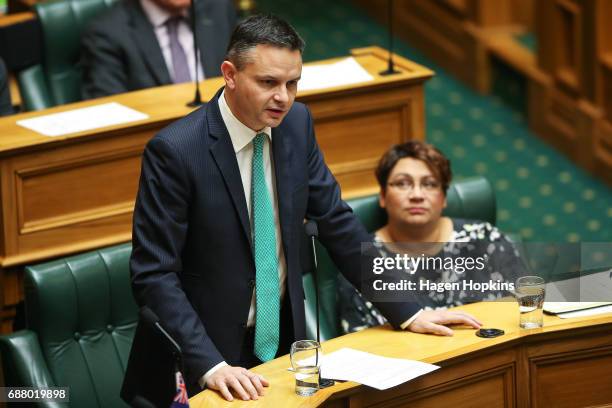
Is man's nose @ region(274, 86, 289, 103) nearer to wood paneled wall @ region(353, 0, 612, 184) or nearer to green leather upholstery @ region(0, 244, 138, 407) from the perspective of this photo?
green leather upholstery @ region(0, 244, 138, 407)

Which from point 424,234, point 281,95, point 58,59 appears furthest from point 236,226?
point 58,59

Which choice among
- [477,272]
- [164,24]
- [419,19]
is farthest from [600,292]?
[419,19]

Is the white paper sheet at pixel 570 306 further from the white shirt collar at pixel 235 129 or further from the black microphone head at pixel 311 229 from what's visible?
the white shirt collar at pixel 235 129

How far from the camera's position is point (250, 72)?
285 cm

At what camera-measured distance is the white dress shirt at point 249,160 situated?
120 inches

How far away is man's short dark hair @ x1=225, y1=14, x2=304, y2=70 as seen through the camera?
2836 millimetres

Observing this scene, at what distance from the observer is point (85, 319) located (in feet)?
12.2

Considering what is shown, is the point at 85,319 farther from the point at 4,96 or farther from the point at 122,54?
the point at 122,54

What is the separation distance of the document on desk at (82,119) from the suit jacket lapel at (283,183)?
1.06 meters

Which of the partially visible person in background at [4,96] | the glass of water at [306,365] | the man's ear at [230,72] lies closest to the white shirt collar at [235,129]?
the man's ear at [230,72]

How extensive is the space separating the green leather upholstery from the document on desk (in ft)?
1.55

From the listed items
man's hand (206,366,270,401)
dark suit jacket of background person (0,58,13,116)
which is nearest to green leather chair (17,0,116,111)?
dark suit jacket of background person (0,58,13,116)

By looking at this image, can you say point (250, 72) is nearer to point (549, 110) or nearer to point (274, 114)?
point (274, 114)

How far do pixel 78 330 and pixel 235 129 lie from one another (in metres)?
1.02
